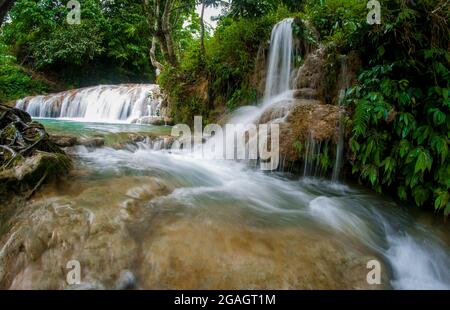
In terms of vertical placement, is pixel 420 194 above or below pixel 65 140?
below

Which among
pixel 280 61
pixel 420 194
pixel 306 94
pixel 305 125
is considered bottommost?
pixel 420 194

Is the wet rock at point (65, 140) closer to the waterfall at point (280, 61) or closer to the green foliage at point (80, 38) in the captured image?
the waterfall at point (280, 61)

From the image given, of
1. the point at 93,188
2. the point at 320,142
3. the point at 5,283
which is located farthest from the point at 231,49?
the point at 5,283

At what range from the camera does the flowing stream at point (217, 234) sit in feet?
6.04

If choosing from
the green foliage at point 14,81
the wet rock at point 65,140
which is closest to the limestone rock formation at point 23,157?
the wet rock at point 65,140

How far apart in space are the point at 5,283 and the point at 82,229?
499 mm

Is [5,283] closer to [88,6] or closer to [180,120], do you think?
[180,120]

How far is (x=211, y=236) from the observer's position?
7.09ft

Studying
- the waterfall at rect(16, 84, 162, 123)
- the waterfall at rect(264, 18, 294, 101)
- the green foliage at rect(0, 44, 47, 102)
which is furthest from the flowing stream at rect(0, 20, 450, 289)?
the green foliage at rect(0, 44, 47, 102)

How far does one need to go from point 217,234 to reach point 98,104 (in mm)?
9637

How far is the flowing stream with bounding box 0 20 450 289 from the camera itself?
184 cm

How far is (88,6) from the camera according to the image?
15.0 metres

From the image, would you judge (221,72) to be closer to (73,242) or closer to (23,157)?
(23,157)

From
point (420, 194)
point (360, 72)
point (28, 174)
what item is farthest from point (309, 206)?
point (28, 174)
